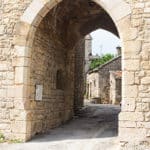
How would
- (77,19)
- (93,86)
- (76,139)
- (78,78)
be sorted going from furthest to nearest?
1. (93,86)
2. (78,78)
3. (77,19)
4. (76,139)

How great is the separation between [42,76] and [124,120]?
2.72 metres

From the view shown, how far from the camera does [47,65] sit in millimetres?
8711

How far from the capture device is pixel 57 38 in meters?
9.71

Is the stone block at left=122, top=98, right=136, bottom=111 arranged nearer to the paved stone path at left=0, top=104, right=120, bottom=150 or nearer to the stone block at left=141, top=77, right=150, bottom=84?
the stone block at left=141, top=77, right=150, bottom=84

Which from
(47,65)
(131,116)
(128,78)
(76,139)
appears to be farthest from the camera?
(47,65)

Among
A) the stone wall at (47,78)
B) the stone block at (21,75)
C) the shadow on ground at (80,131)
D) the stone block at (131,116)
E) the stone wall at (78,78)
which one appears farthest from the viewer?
the stone wall at (78,78)

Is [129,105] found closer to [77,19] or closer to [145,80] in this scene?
[145,80]

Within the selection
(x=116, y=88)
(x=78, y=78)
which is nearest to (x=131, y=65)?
(x=78, y=78)

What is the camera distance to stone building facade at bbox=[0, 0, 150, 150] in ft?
21.2

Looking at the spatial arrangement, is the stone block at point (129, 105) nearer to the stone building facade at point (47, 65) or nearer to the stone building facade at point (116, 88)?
the stone building facade at point (47, 65)

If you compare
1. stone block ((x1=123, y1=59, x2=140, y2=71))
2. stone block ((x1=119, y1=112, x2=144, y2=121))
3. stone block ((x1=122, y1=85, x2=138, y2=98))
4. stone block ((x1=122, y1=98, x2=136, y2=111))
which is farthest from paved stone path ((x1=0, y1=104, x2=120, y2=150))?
stone block ((x1=123, y1=59, x2=140, y2=71))

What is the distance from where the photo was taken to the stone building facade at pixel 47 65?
6.45 m

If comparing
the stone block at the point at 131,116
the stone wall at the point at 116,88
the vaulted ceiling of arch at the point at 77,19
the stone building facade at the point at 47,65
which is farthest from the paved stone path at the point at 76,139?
the stone wall at the point at 116,88

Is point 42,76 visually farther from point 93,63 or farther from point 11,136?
point 93,63
